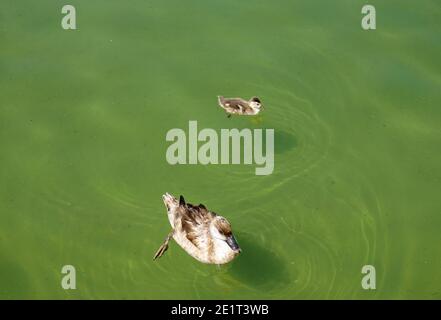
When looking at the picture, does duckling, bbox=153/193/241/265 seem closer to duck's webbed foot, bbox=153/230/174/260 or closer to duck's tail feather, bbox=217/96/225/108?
duck's webbed foot, bbox=153/230/174/260

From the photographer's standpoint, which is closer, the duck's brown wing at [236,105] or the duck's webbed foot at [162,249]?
the duck's webbed foot at [162,249]

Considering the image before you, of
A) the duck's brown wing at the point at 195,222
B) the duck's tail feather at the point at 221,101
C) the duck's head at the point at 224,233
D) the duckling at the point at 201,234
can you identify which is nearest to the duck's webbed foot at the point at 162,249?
the duckling at the point at 201,234

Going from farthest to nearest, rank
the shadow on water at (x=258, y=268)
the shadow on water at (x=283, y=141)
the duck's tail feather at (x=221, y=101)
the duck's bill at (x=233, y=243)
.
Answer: the duck's tail feather at (x=221, y=101) → the shadow on water at (x=283, y=141) → the shadow on water at (x=258, y=268) → the duck's bill at (x=233, y=243)

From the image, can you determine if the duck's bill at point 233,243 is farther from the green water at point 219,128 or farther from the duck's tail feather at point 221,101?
the duck's tail feather at point 221,101

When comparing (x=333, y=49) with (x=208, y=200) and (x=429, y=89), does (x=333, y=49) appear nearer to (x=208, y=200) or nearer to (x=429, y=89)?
(x=429, y=89)

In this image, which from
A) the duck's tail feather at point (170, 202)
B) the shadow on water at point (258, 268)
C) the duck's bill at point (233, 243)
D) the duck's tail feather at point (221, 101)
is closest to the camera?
the duck's bill at point (233, 243)

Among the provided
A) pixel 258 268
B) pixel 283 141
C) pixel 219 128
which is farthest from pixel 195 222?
pixel 283 141

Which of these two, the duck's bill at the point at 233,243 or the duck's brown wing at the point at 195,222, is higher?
the duck's brown wing at the point at 195,222

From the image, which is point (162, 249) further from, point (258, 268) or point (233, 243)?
point (258, 268)
